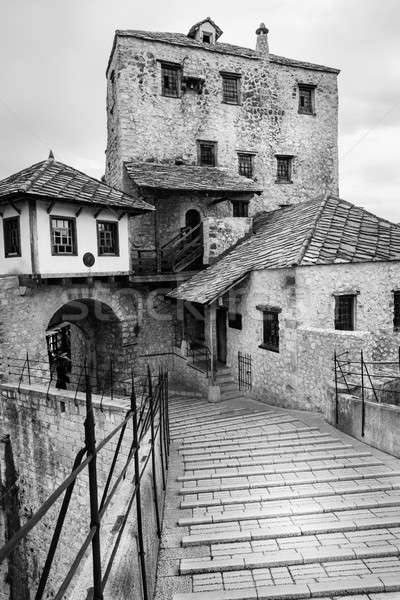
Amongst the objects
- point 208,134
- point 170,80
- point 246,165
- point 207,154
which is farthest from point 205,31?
point 246,165

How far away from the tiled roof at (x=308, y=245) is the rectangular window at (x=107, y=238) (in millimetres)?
2960

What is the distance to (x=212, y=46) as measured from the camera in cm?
2238

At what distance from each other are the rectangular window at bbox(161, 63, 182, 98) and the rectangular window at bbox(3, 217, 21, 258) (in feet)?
36.4

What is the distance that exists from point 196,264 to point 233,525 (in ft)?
47.2

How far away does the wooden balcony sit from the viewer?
1880cm

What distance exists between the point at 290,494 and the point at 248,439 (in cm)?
282

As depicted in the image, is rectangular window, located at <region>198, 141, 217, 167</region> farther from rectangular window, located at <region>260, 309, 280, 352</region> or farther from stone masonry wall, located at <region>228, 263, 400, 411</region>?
rectangular window, located at <region>260, 309, 280, 352</region>

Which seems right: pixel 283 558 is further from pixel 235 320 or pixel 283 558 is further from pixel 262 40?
pixel 262 40

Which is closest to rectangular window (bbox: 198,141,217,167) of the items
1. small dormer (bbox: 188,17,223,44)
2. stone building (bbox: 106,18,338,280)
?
stone building (bbox: 106,18,338,280)

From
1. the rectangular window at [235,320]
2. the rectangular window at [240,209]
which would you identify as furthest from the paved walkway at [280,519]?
the rectangular window at [240,209]

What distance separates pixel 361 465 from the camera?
26.5 feet

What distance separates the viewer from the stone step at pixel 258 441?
927 cm

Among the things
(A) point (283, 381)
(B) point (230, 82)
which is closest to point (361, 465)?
(A) point (283, 381)

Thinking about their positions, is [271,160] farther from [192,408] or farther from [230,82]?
[192,408]
